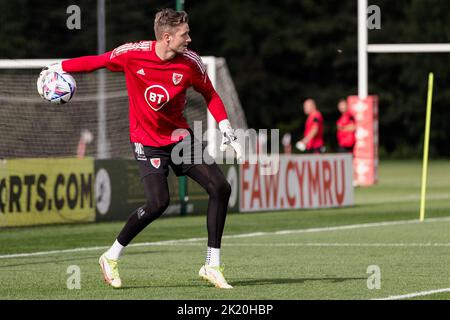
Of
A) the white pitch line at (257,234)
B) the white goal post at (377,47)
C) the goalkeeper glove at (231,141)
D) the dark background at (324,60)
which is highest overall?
the dark background at (324,60)

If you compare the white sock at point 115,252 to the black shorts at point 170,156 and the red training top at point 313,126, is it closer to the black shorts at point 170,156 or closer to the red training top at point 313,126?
the black shorts at point 170,156

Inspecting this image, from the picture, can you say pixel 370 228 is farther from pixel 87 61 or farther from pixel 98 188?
pixel 87 61

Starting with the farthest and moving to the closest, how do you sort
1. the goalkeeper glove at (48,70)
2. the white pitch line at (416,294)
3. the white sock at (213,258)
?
the goalkeeper glove at (48,70), the white sock at (213,258), the white pitch line at (416,294)

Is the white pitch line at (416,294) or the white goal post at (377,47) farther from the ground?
the white goal post at (377,47)

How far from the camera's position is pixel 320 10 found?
70688 millimetres

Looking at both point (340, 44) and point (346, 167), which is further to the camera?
point (340, 44)

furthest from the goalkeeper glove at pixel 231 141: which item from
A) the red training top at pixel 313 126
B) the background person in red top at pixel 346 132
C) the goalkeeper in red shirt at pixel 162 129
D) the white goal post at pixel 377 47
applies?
the background person in red top at pixel 346 132

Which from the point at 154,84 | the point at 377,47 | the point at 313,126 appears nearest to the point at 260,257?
the point at 154,84

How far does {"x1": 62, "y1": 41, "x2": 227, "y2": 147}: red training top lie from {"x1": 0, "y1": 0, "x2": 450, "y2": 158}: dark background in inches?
2061

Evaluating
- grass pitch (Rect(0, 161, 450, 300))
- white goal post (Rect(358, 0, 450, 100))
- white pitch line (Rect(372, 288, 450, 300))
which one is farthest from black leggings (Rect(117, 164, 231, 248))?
white goal post (Rect(358, 0, 450, 100))

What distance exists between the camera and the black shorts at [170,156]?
10547mm
